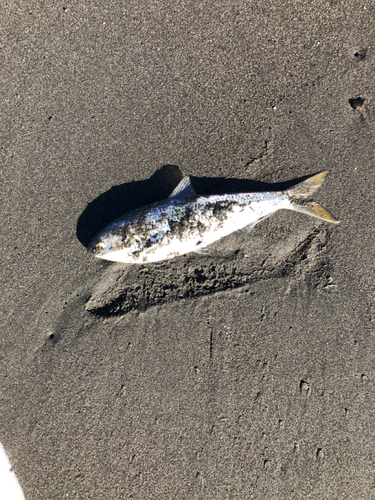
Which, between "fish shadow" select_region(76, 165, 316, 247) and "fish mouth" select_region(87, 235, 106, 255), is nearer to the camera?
"fish mouth" select_region(87, 235, 106, 255)

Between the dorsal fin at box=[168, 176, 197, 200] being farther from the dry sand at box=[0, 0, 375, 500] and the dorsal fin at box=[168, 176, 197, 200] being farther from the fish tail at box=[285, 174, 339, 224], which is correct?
the fish tail at box=[285, 174, 339, 224]

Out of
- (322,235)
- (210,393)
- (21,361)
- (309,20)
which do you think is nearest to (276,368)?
(210,393)

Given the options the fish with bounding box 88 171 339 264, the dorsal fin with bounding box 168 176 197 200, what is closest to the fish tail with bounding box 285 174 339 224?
the fish with bounding box 88 171 339 264

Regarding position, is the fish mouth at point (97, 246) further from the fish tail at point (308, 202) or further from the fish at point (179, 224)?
the fish tail at point (308, 202)

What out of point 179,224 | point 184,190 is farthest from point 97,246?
point 184,190

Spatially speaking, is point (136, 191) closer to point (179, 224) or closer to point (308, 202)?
point (179, 224)

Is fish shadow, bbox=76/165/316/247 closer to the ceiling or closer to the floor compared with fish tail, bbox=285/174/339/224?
closer to the ceiling

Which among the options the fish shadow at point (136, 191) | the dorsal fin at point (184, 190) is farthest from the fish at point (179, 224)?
the fish shadow at point (136, 191)

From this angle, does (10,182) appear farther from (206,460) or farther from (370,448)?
(370,448)
